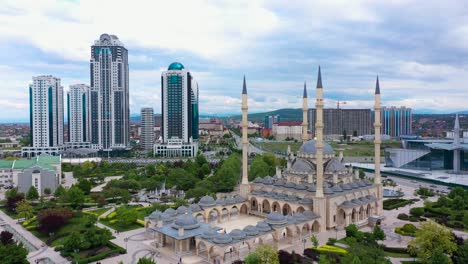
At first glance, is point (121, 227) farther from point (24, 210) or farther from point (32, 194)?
point (32, 194)

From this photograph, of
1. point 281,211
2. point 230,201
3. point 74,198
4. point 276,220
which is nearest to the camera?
point 276,220

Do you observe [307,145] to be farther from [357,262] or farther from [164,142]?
[164,142]

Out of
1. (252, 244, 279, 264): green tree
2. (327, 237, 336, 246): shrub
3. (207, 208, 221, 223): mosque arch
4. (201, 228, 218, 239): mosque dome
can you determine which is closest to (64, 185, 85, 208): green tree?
(207, 208, 221, 223): mosque arch

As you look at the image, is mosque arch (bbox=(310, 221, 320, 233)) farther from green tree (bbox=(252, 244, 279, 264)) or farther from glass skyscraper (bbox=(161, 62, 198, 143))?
glass skyscraper (bbox=(161, 62, 198, 143))

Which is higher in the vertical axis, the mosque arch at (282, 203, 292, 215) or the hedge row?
the mosque arch at (282, 203, 292, 215)

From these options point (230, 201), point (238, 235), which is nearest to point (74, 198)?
point (230, 201)

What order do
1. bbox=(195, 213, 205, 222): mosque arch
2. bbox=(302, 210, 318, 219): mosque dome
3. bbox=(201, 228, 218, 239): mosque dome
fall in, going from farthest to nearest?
bbox=(195, 213, 205, 222): mosque arch
bbox=(302, 210, 318, 219): mosque dome
bbox=(201, 228, 218, 239): mosque dome
